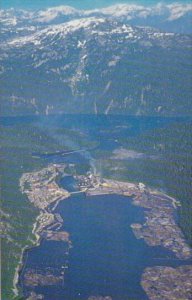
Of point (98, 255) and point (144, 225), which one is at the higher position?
point (98, 255)

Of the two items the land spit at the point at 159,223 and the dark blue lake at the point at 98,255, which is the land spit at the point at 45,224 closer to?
the dark blue lake at the point at 98,255

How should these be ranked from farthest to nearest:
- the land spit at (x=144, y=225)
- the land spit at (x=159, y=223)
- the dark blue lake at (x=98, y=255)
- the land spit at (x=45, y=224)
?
the land spit at (x=159, y=223) → the land spit at (x=144, y=225) → the land spit at (x=45, y=224) → the dark blue lake at (x=98, y=255)

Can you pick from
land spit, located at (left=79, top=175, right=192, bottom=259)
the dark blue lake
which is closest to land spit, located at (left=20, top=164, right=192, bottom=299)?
land spit, located at (left=79, top=175, right=192, bottom=259)

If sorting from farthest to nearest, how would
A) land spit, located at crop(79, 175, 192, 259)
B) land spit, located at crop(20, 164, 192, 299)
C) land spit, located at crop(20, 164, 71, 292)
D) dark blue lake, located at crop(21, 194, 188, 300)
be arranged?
1. land spit, located at crop(79, 175, 192, 259)
2. land spit, located at crop(20, 164, 192, 299)
3. land spit, located at crop(20, 164, 71, 292)
4. dark blue lake, located at crop(21, 194, 188, 300)

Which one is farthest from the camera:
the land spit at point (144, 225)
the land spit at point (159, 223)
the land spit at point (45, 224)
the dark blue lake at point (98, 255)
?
the land spit at point (159, 223)

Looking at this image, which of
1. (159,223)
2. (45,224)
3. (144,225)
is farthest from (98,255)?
(159,223)

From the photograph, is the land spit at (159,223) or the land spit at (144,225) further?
the land spit at (159,223)

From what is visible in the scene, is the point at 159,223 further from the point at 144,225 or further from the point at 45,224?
the point at 45,224

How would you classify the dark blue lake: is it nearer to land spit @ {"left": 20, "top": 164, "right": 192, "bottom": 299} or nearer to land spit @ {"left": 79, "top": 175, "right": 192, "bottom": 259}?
land spit @ {"left": 20, "top": 164, "right": 192, "bottom": 299}

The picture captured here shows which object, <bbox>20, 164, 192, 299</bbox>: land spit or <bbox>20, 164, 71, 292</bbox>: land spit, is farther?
<bbox>20, 164, 192, 299</bbox>: land spit

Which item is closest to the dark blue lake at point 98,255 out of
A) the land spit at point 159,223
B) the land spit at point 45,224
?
the land spit at point 45,224

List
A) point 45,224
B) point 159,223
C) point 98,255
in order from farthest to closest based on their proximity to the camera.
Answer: point 159,223 < point 45,224 < point 98,255
